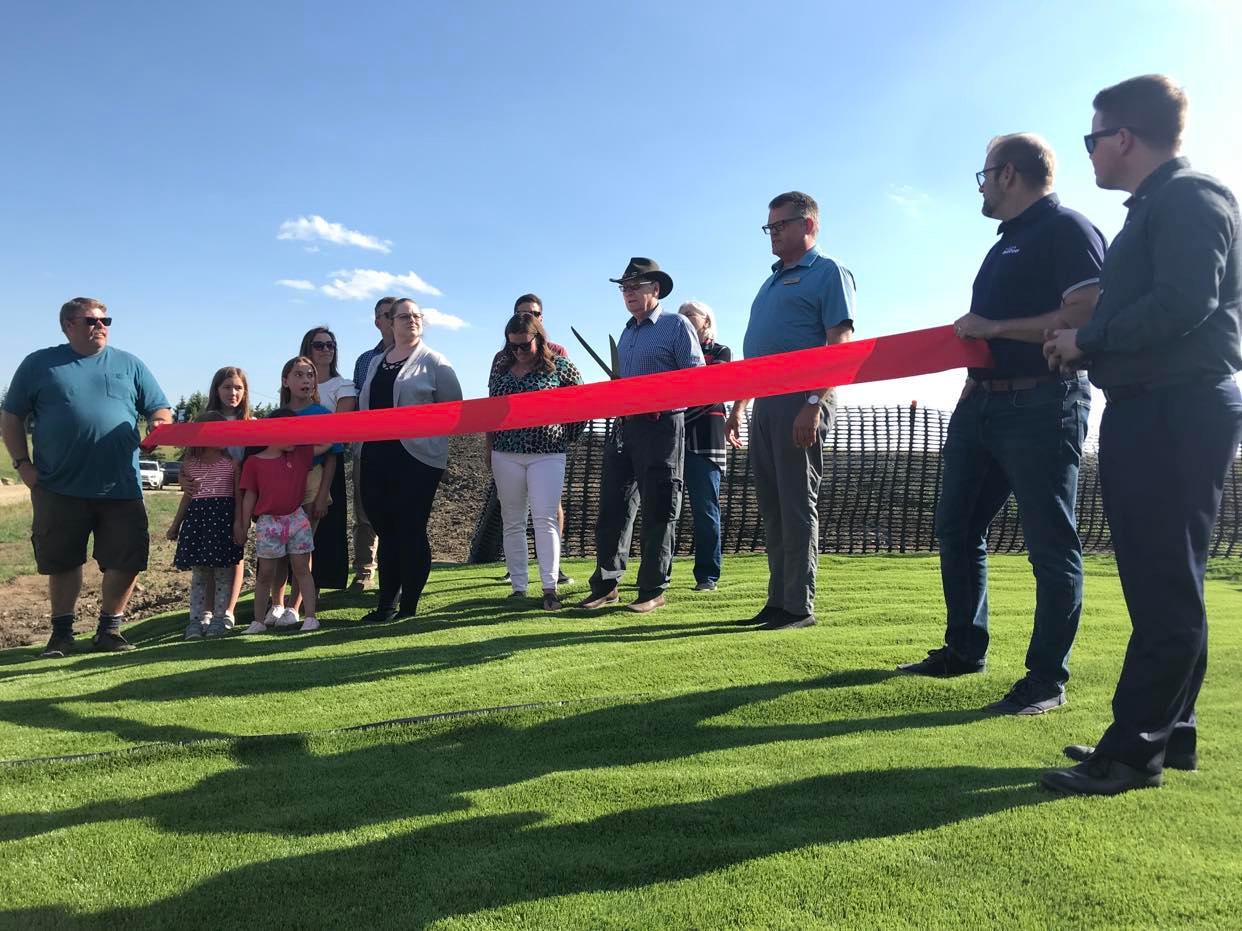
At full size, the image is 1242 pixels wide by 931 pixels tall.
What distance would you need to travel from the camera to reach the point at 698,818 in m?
2.05

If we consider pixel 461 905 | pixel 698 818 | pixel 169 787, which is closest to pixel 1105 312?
pixel 698 818

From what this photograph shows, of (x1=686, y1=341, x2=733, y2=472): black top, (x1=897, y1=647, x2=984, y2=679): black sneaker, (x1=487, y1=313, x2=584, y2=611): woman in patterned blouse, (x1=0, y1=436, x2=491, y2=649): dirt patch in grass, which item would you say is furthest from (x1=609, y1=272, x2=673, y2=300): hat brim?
(x1=0, y1=436, x2=491, y2=649): dirt patch in grass

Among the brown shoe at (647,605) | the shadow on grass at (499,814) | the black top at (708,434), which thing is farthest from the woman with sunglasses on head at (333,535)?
the shadow on grass at (499,814)

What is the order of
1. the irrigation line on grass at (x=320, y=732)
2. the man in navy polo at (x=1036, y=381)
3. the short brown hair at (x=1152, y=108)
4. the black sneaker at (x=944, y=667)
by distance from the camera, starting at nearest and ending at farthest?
the short brown hair at (x=1152, y=108), the irrigation line on grass at (x=320, y=732), the man in navy polo at (x=1036, y=381), the black sneaker at (x=944, y=667)

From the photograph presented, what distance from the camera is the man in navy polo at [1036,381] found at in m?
2.74

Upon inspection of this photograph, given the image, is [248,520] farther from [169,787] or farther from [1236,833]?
[1236,833]

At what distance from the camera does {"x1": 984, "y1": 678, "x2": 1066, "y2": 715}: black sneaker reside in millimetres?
2770

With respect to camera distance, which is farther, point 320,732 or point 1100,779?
point 320,732

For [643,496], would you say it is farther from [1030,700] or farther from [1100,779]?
[1100,779]

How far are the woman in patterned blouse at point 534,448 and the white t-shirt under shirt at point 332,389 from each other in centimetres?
105

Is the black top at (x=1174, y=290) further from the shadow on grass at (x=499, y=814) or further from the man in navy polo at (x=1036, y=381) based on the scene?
the shadow on grass at (x=499, y=814)

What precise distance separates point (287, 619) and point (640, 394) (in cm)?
277

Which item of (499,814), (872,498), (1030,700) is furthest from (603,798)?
(872,498)

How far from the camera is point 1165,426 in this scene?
6.93 feet
